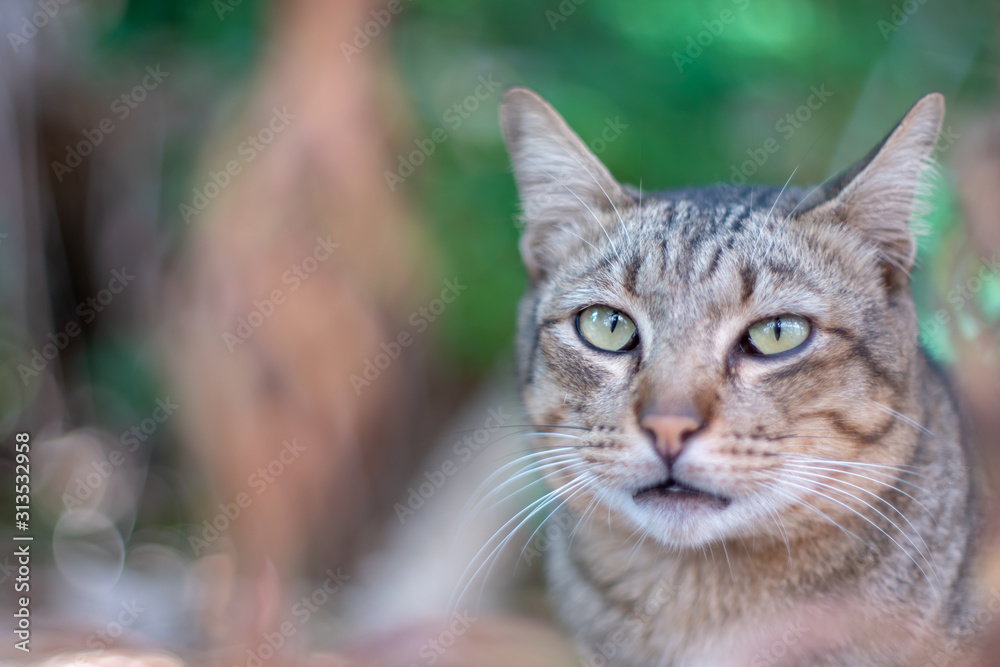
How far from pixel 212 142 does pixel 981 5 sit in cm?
323

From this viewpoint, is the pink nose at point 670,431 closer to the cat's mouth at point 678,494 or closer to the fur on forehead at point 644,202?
the cat's mouth at point 678,494

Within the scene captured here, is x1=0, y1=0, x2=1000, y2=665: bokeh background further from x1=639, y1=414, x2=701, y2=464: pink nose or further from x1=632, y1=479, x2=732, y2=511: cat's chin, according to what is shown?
x1=639, y1=414, x2=701, y2=464: pink nose

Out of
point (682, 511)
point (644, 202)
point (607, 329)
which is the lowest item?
point (682, 511)

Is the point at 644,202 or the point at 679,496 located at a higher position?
the point at 644,202

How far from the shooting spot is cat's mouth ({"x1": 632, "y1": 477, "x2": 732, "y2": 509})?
5.00 feet

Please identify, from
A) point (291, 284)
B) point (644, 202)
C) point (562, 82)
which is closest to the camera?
point (644, 202)

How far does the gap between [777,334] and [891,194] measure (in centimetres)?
47

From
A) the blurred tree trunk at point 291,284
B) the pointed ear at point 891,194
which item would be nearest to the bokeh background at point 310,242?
the blurred tree trunk at point 291,284

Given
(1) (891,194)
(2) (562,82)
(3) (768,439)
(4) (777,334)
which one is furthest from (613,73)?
(3) (768,439)

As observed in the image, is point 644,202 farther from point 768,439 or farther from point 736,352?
point 768,439

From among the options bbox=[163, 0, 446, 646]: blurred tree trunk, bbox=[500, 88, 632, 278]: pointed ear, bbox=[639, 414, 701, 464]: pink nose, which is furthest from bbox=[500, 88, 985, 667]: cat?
bbox=[163, 0, 446, 646]: blurred tree trunk

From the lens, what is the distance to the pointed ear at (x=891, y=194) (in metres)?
1.69

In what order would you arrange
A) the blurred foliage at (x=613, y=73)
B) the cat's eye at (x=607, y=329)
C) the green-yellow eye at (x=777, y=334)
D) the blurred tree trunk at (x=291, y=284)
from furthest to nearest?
the blurred foliage at (x=613, y=73) → the blurred tree trunk at (x=291, y=284) → the cat's eye at (x=607, y=329) → the green-yellow eye at (x=777, y=334)

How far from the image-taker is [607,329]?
1.84m
